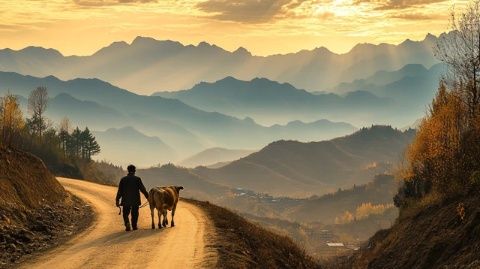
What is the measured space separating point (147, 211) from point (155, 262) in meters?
16.5

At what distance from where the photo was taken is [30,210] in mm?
30312

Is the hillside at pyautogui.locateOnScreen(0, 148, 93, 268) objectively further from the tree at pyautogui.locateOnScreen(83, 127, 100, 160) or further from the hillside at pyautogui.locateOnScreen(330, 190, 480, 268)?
the tree at pyautogui.locateOnScreen(83, 127, 100, 160)

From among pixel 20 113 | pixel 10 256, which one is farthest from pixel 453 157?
pixel 20 113

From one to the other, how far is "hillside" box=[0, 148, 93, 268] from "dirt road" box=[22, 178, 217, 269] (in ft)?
3.95

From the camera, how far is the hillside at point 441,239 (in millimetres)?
26016

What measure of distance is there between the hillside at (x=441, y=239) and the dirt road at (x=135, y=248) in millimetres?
11436

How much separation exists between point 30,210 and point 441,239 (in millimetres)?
23452

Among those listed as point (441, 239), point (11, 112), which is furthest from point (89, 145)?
point (441, 239)

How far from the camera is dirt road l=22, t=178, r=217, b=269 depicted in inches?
782

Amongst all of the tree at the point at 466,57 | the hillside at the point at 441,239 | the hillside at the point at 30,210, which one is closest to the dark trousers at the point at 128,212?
the hillside at the point at 30,210

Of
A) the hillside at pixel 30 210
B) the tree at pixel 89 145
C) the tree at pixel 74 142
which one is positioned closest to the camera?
the hillside at pixel 30 210

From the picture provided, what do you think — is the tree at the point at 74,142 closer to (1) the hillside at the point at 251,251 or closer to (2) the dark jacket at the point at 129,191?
(1) the hillside at the point at 251,251

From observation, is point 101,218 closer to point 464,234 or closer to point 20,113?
point 464,234

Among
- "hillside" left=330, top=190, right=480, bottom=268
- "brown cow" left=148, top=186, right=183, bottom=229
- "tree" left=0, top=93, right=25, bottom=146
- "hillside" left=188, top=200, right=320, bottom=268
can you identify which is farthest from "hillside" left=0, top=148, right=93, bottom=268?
"tree" left=0, top=93, right=25, bottom=146
